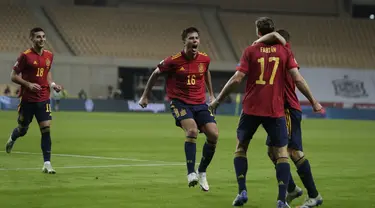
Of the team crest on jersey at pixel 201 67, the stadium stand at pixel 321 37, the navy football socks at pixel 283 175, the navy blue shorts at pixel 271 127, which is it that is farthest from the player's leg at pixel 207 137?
the stadium stand at pixel 321 37

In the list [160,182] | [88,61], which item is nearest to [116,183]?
[160,182]

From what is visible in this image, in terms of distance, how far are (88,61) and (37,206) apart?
1895 inches

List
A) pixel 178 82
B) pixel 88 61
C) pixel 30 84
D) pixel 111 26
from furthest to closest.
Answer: pixel 111 26
pixel 88 61
pixel 30 84
pixel 178 82

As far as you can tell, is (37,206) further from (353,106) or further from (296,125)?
(353,106)

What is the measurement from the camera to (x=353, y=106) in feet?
194

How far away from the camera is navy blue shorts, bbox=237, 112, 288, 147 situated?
33.3 ft

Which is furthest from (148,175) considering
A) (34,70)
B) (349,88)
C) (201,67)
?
(349,88)

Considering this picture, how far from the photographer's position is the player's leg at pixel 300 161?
10.5m

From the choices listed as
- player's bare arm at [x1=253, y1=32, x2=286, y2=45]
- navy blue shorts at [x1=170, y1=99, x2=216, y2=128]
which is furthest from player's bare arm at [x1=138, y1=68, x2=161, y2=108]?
player's bare arm at [x1=253, y1=32, x2=286, y2=45]

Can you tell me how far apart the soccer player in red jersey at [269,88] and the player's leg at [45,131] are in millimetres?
5571

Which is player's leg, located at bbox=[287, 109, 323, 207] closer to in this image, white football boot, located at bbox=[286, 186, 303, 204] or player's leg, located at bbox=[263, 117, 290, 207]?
player's leg, located at bbox=[263, 117, 290, 207]

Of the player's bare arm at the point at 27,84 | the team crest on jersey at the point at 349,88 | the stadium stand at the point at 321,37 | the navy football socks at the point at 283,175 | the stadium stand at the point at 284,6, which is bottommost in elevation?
the navy football socks at the point at 283,175

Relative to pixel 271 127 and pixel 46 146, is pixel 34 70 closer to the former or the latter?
pixel 46 146

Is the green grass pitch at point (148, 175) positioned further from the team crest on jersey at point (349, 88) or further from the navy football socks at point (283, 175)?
the team crest on jersey at point (349, 88)
